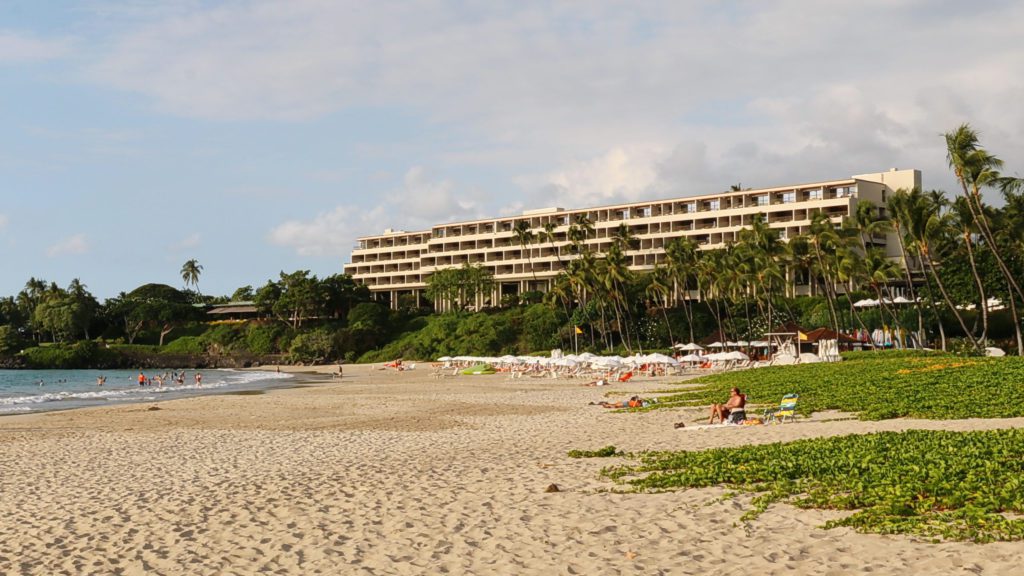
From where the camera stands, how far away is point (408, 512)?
11258mm

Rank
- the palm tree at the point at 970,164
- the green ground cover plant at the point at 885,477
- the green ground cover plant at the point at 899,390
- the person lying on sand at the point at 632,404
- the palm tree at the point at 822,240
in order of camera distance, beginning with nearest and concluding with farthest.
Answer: the green ground cover plant at the point at 885,477
the green ground cover plant at the point at 899,390
the person lying on sand at the point at 632,404
the palm tree at the point at 970,164
the palm tree at the point at 822,240

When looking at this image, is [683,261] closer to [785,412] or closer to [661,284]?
[661,284]

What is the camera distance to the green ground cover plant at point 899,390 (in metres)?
19.2

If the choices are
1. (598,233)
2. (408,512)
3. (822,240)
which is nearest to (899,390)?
(408,512)

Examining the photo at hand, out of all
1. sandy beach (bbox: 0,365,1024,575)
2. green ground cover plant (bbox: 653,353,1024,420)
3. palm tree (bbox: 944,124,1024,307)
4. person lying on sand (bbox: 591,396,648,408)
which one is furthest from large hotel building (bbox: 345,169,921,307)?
sandy beach (bbox: 0,365,1024,575)

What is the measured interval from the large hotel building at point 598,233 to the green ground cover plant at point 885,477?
256 ft

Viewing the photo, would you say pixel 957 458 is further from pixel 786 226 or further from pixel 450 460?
pixel 786 226

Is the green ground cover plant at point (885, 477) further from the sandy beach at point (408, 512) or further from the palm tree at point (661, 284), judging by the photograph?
the palm tree at point (661, 284)

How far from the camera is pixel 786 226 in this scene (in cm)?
9475

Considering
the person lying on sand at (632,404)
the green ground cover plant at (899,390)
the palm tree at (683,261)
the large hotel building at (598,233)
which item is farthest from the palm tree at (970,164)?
the large hotel building at (598,233)

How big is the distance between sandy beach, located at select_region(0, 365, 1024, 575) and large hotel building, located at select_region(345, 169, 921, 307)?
75512 mm

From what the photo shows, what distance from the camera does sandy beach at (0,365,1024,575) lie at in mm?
8523

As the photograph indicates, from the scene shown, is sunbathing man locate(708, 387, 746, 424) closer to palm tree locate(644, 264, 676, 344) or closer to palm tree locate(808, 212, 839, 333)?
palm tree locate(808, 212, 839, 333)

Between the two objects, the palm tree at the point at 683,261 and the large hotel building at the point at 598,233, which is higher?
the large hotel building at the point at 598,233
